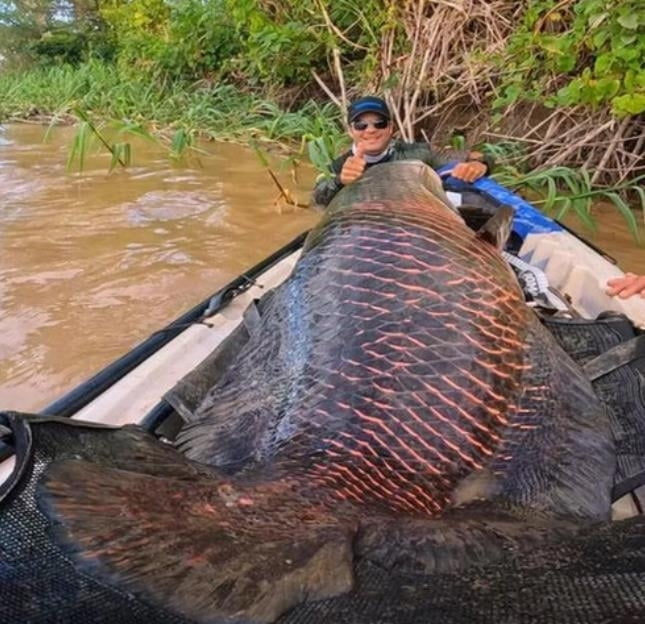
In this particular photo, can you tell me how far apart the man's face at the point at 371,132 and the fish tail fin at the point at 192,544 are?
351 cm

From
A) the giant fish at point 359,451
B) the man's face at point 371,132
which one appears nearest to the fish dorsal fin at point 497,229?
the giant fish at point 359,451

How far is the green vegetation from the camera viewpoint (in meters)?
4.99

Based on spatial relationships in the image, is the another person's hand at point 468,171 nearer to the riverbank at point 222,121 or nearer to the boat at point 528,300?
the boat at point 528,300

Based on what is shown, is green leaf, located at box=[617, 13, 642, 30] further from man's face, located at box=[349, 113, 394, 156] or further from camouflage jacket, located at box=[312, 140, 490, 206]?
man's face, located at box=[349, 113, 394, 156]

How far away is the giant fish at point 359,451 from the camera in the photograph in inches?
39.9

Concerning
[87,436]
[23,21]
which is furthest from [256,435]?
[23,21]

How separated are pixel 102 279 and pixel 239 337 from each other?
226 cm

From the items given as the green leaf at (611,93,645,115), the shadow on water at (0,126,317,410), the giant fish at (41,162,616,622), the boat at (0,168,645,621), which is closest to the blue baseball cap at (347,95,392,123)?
the boat at (0,168,645,621)

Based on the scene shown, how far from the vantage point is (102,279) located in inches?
173

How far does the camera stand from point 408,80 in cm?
720

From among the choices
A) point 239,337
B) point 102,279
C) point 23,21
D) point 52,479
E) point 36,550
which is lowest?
point 102,279

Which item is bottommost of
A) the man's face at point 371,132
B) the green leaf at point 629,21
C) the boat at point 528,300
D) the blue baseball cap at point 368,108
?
the boat at point 528,300

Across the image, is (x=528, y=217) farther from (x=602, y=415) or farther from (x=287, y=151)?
(x=287, y=151)

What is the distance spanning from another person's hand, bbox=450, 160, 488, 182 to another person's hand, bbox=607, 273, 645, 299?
4.47 ft
